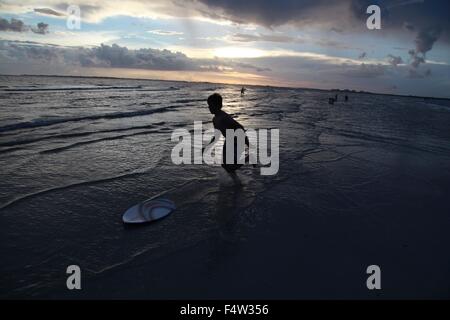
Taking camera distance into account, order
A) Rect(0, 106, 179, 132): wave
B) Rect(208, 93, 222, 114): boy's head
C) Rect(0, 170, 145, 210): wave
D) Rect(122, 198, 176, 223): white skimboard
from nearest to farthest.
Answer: Rect(122, 198, 176, 223): white skimboard
Rect(0, 170, 145, 210): wave
Rect(208, 93, 222, 114): boy's head
Rect(0, 106, 179, 132): wave

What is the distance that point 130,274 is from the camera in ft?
13.0

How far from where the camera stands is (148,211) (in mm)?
5535

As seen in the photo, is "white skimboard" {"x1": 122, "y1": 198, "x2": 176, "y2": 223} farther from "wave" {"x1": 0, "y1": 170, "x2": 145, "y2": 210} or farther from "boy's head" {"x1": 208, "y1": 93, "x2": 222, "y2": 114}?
"boy's head" {"x1": 208, "y1": 93, "x2": 222, "y2": 114}

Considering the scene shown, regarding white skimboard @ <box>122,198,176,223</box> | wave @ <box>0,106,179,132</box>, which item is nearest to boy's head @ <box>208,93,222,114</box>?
white skimboard @ <box>122,198,176,223</box>

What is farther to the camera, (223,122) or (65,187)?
(223,122)

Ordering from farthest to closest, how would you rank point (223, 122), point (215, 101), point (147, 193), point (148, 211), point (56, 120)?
1. point (56, 120)
2. point (223, 122)
3. point (215, 101)
4. point (147, 193)
5. point (148, 211)

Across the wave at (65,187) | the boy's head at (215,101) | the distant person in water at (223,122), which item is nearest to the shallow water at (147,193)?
the wave at (65,187)

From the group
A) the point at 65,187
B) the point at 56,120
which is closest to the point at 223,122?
the point at 65,187

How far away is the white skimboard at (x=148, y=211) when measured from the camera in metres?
5.30

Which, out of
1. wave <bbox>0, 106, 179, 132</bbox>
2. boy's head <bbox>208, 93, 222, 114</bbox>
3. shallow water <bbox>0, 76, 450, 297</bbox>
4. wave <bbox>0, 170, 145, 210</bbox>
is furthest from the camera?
wave <bbox>0, 106, 179, 132</bbox>

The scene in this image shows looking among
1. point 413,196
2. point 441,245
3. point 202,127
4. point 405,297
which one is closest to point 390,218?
point 441,245

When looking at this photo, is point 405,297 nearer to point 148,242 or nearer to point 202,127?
point 148,242

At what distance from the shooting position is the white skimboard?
5.30 meters

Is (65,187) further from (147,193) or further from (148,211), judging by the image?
(148,211)
